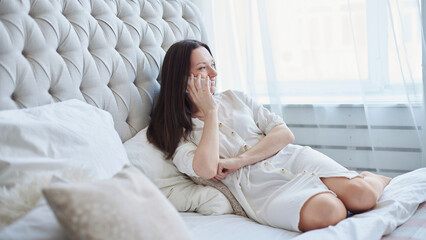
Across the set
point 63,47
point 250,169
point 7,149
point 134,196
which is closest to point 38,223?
point 134,196

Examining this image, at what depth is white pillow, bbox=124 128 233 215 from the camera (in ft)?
5.74

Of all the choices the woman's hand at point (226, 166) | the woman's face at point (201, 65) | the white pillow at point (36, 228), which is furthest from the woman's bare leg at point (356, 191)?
the white pillow at point (36, 228)

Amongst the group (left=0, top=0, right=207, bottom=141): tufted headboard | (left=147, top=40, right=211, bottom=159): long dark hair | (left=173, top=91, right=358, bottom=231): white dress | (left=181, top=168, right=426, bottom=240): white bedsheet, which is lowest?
(left=181, top=168, right=426, bottom=240): white bedsheet

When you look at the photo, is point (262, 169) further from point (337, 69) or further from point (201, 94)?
point (337, 69)

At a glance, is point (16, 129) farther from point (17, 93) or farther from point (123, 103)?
point (123, 103)

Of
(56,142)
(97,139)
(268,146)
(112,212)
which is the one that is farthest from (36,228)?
(268,146)

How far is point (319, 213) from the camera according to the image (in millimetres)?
1542

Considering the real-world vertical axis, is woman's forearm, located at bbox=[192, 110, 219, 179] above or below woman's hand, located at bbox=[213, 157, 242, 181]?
above

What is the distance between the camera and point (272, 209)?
1.64m

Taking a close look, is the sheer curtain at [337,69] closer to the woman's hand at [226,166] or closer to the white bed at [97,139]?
the white bed at [97,139]

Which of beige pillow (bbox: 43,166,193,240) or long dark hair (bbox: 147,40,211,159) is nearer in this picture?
beige pillow (bbox: 43,166,193,240)

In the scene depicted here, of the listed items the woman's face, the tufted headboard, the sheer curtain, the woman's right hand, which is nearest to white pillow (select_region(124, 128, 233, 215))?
the tufted headboard

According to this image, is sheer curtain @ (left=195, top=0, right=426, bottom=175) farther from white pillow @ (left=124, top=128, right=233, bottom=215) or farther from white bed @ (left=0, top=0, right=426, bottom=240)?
white pillow @ (left=124, top=128, right=233, bottom=215)

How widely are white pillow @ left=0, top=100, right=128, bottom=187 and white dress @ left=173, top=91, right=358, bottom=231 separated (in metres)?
0.42
